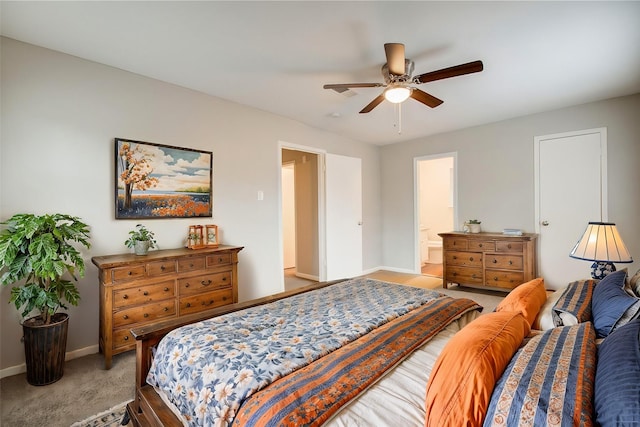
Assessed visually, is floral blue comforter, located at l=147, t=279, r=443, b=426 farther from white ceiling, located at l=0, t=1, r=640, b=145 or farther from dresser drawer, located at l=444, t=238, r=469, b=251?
dresser drawer, located at l=444, t=238, r=469, b=251

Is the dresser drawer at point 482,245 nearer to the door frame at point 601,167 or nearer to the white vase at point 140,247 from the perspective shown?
the door frame at point 601,167

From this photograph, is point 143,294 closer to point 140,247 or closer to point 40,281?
point 140,247

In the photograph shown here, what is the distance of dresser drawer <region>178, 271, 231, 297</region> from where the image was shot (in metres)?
2.73

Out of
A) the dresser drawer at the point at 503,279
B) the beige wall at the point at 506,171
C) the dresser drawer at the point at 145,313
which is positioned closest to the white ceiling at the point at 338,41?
the beige wall at the point at 506,171

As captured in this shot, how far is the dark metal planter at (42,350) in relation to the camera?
2.09 meters

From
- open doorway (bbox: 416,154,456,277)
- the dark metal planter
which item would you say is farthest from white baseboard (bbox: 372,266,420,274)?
the dark metal planter

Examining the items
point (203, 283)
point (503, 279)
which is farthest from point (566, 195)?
point (203, 283)

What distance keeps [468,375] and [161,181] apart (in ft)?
10.2

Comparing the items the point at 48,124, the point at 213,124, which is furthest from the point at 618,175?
the point at 48,124

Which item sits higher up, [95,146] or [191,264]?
[95,146]

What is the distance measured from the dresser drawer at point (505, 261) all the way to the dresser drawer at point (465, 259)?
0.12 meters

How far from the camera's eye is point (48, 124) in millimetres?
2428

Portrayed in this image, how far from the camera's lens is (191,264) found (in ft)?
9.14

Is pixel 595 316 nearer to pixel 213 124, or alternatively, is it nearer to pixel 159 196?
pixel 159 196
